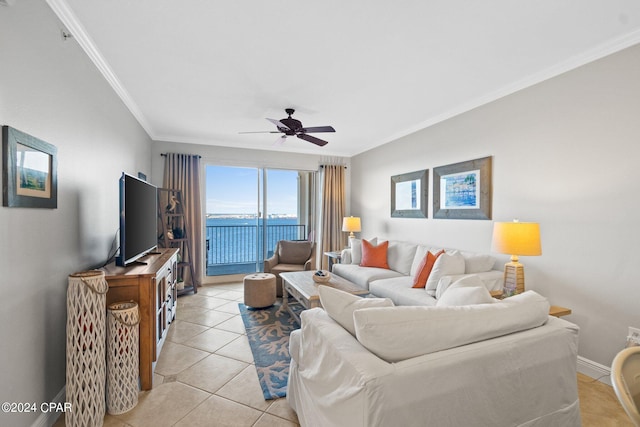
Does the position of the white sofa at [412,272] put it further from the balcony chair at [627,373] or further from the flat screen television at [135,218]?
the flat screen television at [135,218]

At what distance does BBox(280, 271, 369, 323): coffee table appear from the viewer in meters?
3.04

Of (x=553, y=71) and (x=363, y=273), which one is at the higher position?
(x=553, y=71)

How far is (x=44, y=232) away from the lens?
1758mm

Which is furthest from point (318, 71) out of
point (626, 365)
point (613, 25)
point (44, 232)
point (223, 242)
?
point (223, 242)

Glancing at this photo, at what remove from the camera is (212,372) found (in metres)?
2.46

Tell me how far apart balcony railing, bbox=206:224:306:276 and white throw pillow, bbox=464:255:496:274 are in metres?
3.98

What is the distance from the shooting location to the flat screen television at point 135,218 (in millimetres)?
2379

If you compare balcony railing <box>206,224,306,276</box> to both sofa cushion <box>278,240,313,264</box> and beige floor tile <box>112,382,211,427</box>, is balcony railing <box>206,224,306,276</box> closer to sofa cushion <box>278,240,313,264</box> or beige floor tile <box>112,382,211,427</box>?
sofa cushion <box>278,240,313,264</box>

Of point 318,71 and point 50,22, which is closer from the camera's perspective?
point 50,22

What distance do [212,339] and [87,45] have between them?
2785mm

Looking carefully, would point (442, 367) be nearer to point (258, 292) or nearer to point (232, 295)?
point (258, 292)

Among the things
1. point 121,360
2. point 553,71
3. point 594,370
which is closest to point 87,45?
point 121,360

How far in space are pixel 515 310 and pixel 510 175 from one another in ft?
6.94

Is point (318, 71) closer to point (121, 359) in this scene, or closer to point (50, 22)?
point (50, 22)
